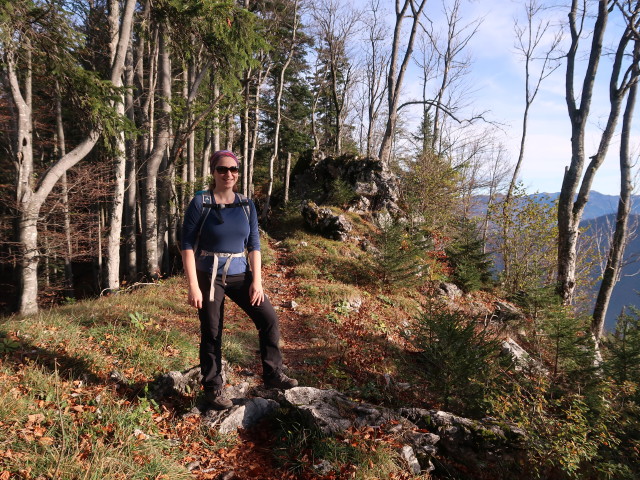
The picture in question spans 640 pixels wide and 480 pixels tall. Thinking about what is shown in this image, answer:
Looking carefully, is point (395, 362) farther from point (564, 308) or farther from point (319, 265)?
point (319, 265)

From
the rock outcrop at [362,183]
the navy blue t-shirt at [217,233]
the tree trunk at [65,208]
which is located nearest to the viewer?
the navy blue t-shirt at [217,233]

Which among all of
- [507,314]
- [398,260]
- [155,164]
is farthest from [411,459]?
[155,164]

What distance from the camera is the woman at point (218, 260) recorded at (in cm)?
272

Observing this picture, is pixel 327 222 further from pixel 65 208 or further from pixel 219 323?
pixel 219 323

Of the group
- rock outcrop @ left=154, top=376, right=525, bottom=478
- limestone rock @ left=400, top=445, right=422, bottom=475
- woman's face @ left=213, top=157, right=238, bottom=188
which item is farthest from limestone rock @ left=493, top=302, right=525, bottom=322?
woman's face @ left=213, top=157, right=238, bottom=188

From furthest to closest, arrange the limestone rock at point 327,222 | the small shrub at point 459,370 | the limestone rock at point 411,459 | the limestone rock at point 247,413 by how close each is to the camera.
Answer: the limestone rock at point 327,222, the small shrub at point 459,370, the limestone rock at point 247,413, the limestone rock at point 411,459

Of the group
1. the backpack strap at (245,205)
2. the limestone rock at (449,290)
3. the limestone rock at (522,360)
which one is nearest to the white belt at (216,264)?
the backpack strap at (245,205)

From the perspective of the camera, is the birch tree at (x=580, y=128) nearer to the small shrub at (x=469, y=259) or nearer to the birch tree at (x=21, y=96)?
the small shrub at (x=469, y=259)

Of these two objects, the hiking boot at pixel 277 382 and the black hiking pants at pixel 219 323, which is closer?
the black hiking pants at pixel 219 323

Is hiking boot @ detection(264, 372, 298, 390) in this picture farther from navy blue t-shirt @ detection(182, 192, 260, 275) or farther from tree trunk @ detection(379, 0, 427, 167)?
tree trunk @ detection(379, 0, 427, 167)

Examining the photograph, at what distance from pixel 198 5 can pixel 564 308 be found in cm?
873

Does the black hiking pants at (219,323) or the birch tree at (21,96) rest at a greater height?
the birch tree at (21,96)

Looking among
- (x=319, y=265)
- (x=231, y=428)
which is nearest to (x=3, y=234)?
(x=319, y=265)

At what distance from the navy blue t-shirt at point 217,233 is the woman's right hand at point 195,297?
22 centimetres
